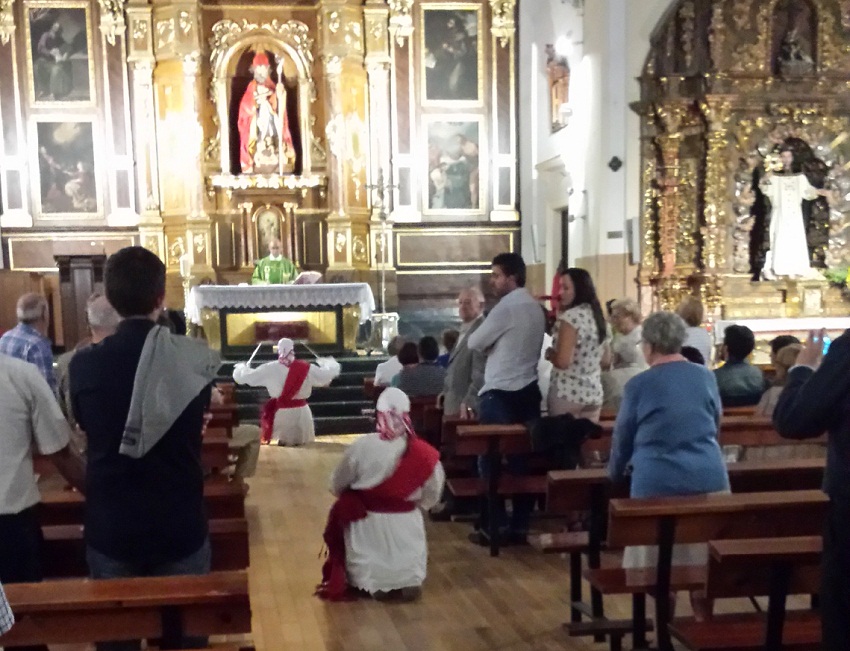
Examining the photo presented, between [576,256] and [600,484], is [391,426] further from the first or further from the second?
[576,256]

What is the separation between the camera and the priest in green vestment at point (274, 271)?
11852 mm

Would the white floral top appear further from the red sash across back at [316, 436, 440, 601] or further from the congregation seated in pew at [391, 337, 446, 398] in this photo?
the congregation seated in pew at [391, 337, 446, 398]

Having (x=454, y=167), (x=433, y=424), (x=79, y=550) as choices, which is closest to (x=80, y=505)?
(x=79, y=550)

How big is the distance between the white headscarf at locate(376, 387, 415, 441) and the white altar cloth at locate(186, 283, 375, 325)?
7.02 meters

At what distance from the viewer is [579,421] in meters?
4.59

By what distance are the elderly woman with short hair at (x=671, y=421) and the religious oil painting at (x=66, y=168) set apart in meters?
11.9

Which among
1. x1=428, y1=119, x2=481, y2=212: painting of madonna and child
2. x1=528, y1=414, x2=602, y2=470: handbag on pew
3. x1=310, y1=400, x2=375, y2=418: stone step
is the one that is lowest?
x1=310, y1=400, x2=375, y2=418: stone step

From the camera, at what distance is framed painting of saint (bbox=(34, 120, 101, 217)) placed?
43.7 feet

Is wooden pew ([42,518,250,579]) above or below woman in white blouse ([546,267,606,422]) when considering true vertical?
below

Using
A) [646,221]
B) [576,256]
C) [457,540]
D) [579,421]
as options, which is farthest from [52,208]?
[579,421]

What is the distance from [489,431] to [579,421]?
0.50 m

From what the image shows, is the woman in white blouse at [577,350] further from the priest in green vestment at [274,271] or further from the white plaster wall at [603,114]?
the priest in green vestment at [274,271]

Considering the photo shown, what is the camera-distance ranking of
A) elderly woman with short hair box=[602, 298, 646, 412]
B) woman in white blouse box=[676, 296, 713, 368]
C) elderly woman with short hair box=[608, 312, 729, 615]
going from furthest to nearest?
1. woman in white blouse box=[676, 296, 713, 368]
2. elderly woman with short hair box=[602, 298, 646, 412]
3. elderly woman with short hair box=[608, 312, 729, 615]

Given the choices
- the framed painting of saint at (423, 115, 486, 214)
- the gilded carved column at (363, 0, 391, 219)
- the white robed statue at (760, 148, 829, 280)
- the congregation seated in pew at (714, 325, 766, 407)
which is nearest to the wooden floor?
the congregation seated in pew at (714, 325, 766, 407)
